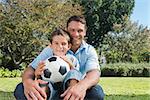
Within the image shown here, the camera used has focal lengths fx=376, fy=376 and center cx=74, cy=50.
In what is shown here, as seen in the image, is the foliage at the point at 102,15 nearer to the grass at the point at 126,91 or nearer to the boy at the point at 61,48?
the grass at the point at 126,91

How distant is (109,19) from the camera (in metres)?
11.2

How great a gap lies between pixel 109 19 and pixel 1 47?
14.1 feet

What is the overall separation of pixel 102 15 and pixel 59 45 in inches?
392

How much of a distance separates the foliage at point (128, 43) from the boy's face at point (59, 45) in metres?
8.91

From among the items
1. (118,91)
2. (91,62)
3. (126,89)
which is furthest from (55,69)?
(126,89)

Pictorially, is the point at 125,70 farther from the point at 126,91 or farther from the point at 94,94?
the point at 94,94

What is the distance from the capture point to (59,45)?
1509 millimetres

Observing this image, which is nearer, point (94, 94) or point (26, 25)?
point (94, 94)

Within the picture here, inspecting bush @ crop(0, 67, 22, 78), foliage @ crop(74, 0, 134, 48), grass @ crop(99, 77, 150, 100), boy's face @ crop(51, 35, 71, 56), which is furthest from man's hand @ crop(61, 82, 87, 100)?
foliage @ crop(74, 0, 134, 48)

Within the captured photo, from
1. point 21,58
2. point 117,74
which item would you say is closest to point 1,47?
point 21,58

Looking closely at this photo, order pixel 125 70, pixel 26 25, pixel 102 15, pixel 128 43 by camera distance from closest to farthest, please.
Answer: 1. pixel 26 25
2. pixel 125 70
3. pixel 102 15
4. pixel 128 43

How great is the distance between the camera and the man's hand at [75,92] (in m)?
1.35

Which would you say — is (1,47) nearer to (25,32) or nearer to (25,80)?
(25,32)

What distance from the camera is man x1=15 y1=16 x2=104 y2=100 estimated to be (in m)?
1.37
